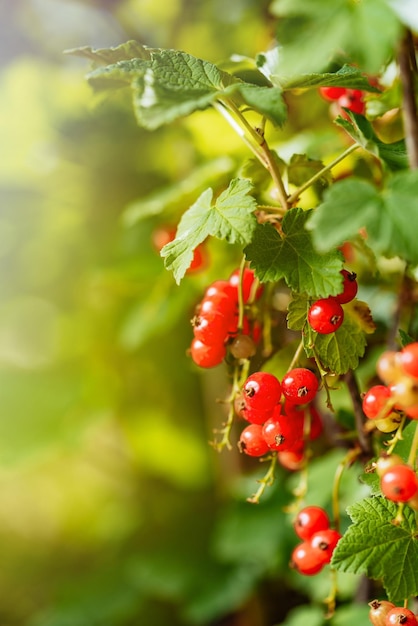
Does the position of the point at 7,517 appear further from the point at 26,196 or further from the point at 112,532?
the point at 26,196

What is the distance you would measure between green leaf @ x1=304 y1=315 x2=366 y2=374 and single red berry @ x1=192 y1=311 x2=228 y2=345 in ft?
0.26

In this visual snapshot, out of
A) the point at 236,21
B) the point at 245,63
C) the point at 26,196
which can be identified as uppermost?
the point at 245,63

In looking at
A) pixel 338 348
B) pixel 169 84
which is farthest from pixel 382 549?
pixel 169 84

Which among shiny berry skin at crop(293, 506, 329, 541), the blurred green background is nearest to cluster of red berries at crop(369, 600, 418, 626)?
shiny berry skin at crop(293, 506, 329, 541)

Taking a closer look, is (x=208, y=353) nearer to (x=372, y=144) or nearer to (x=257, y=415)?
(x=257, y=415)

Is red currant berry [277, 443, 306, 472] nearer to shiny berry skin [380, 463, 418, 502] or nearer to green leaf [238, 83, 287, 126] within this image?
shiny berry skin [380, 463, 418, 502]

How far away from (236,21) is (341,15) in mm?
946

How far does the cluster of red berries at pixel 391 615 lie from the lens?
0.43 metres

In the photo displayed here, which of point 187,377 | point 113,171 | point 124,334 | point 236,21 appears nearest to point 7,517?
point 187,377

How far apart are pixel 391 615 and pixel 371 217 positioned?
288 millimetres

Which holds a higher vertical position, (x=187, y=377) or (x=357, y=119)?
(x=357, y=119)

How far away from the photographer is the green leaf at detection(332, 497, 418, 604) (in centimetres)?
43

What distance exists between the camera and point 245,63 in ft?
2.08

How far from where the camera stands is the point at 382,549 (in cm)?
44
